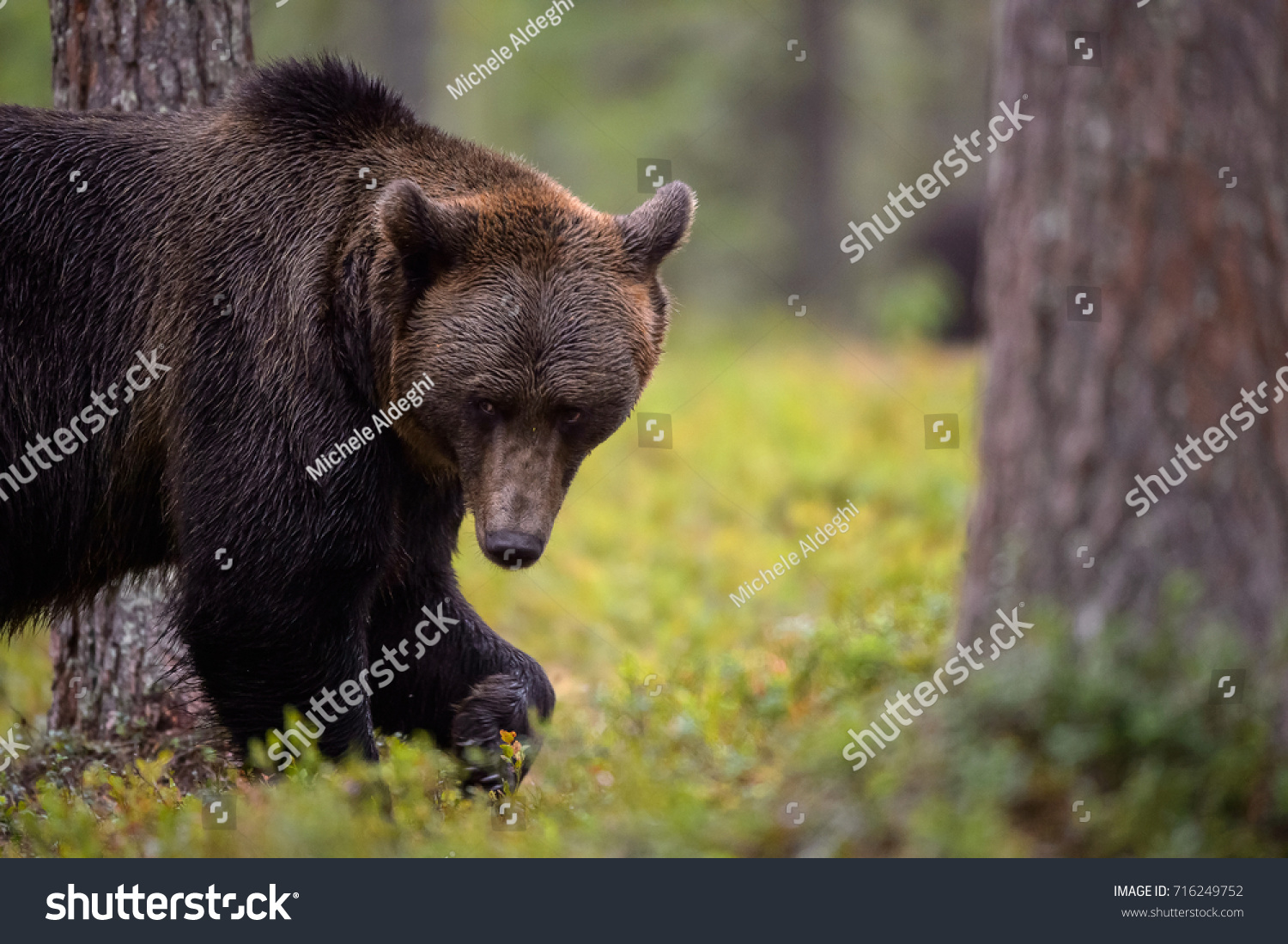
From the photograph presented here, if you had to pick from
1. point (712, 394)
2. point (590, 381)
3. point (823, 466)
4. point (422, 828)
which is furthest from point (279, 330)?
point (712, 394)

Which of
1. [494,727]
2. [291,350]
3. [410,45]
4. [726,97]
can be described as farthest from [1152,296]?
[726,97]

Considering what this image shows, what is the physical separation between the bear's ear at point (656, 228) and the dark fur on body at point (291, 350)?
1 cm

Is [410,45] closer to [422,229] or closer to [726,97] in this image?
[726,97]

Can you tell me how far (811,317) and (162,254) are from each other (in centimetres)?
1677

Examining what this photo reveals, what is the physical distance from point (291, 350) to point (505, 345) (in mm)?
749

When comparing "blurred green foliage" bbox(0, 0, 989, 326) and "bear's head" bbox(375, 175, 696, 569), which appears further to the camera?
"blurred green foliage" bbox(0, 0, 989, 326)

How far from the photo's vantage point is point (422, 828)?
4.31 metres

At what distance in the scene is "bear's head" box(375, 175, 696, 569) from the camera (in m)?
4.66

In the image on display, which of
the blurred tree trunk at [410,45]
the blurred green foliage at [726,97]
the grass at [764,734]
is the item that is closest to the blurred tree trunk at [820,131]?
the blurred green foliage at [726,97]

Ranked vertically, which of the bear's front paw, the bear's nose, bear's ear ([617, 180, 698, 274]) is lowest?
the bear's front paw

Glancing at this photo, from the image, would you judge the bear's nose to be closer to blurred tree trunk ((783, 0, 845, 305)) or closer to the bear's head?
the bear's head

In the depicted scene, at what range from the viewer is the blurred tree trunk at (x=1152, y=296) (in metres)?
3.71

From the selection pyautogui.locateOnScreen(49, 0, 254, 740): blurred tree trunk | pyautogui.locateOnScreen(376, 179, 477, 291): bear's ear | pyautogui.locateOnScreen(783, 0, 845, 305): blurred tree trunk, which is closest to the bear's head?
pyautogui.locateOnScreen(376, 179, 477, 291): bear's ear

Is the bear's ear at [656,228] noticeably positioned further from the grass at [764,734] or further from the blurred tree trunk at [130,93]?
the blurred tree trunk at [130,93]
